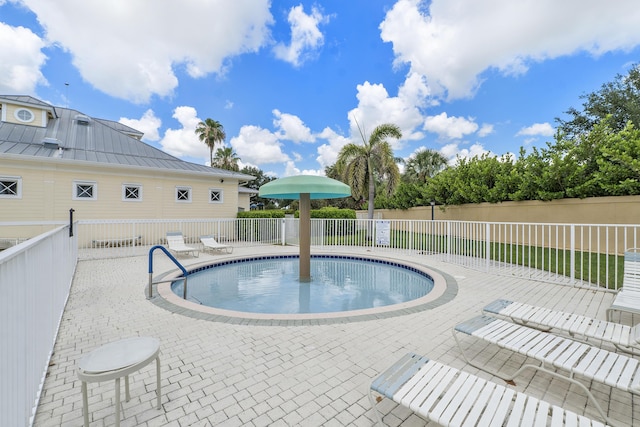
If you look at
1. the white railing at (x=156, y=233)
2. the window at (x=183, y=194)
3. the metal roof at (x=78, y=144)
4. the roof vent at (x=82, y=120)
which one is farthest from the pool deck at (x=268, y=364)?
the roof vent at (x=82, y=120)

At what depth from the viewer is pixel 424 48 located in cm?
1259

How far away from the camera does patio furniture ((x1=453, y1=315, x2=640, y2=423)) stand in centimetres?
207

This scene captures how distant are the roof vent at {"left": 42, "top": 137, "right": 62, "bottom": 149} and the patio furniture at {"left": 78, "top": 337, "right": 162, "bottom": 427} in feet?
52.8

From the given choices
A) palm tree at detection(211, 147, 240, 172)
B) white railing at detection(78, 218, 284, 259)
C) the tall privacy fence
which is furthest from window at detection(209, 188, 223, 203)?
palm tree at detection(211, 147, 240, 172)

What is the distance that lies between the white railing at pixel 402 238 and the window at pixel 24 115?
816 cm

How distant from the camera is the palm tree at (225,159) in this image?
31641 mm

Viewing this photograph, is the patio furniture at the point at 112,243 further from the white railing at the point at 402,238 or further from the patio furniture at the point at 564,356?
the patio furniture at the point at 564,356

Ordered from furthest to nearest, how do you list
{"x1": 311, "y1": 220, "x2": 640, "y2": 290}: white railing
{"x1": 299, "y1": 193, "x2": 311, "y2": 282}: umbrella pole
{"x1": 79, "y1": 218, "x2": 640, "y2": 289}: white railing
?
{"x1": 79, "y1": 218, "x2": 640, "y2": 289}: white railing, {"x1": 299, "y1": 193, "x2": 311, "y2": 282}: umbrella pole, {"x1": 311, "y1": 220, "x2": 640, "y2": 290}: white railing

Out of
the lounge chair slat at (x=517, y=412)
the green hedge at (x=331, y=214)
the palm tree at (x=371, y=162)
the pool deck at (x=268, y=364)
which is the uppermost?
the palm tree at (x=371, y=162)

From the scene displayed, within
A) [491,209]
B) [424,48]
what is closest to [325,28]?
[424,48]

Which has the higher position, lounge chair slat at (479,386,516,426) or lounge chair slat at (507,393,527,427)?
lounge chair slat at (479,386,516,426)

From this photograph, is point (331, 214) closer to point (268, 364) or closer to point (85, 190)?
point (85, 190)

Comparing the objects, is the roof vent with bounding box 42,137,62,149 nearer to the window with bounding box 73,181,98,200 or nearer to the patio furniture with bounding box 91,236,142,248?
the window with bounding box 73,181,98,200

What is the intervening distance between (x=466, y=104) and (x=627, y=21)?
841 cm
